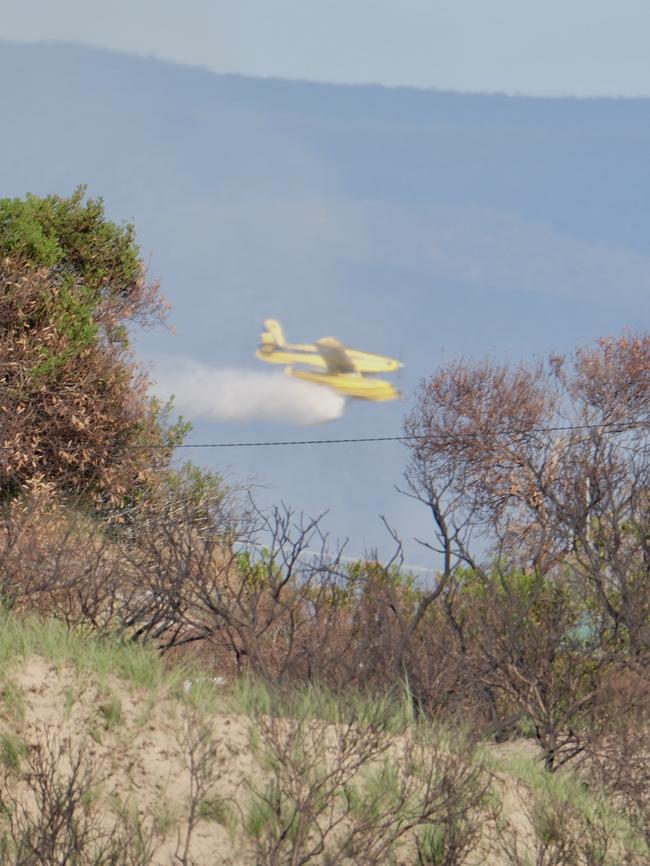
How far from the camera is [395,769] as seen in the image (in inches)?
328

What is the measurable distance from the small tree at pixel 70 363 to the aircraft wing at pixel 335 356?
10.7 meters

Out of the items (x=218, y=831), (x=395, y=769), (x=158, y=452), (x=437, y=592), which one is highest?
(x=158, y=452)

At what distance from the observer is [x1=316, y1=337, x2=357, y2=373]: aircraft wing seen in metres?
12.5

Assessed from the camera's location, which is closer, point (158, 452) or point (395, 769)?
point (395, 769)

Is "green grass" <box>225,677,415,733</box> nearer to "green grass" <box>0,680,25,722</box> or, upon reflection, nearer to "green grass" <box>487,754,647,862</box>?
"green grass" <box>487,754,647,862</box>

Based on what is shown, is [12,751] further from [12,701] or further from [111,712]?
[111,712]

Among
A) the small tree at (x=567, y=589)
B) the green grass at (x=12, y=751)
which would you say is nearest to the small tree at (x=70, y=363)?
the small tree at (x=567, y=589)

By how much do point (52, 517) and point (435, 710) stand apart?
460 inches

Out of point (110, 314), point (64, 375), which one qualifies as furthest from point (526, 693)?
point (110, 314)

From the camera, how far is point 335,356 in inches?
499

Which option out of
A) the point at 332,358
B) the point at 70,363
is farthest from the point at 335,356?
the point at 70,363

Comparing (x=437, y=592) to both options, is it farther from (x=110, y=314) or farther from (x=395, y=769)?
(x=110, y=314)

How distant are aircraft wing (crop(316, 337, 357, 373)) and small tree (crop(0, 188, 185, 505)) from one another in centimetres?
1073

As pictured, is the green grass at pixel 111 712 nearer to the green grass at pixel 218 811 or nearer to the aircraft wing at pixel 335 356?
the green grass at pixel 218 811
